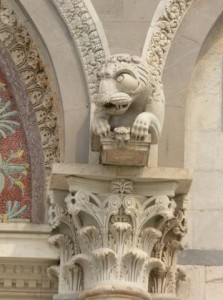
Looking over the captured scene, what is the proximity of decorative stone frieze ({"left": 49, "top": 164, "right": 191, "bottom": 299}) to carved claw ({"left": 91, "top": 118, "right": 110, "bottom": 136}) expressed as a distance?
0.94 ft

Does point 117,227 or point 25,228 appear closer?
point 117,227

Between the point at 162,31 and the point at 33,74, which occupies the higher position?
the point at 162,31

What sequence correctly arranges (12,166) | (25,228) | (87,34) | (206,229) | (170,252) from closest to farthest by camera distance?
(170,252), (25,228), (206,229), (87,34), (12,166)

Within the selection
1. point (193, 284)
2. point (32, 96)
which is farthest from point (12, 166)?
point (193, 284)

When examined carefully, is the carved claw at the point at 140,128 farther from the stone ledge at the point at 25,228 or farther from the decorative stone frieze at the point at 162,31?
the stone ledge at the point at 25,228

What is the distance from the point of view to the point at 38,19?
484 inches

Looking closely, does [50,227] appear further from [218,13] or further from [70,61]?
[218,13]

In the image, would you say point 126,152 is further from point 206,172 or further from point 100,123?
point 206,172

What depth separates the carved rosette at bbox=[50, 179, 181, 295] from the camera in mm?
11430

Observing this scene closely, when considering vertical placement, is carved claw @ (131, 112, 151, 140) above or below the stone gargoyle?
below

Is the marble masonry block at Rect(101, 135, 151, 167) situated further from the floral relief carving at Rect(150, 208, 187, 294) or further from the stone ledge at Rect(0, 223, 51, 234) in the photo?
the stone ledge at Rect(0, 223, 51, 234)

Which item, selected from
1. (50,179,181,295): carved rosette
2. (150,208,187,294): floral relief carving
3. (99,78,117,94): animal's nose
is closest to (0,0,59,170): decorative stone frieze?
(50,179,181,295): carved rosette

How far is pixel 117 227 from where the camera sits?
11461mm

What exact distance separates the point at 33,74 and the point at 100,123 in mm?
1183
